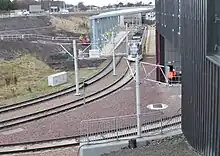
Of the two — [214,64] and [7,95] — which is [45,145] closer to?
[214,64]

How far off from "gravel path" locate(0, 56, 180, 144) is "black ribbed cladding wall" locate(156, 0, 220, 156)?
6.07 metres

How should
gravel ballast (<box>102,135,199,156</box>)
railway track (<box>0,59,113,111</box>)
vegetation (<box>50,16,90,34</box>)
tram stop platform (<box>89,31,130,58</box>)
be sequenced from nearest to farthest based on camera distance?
gravel ballast (<box>102,135,199,156</box>) < railway track (<box>0,59,113,111</box>) < tram stop platform (<box>89,31,130,58</box>) < vegetation (<box>50,16,90,34</box>)

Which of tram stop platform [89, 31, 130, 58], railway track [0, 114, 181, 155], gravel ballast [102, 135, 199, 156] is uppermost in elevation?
tram stop platform [89, 31, 130, 58]

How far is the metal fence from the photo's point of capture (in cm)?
1267

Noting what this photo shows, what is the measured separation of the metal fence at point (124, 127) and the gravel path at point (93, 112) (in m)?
0.72

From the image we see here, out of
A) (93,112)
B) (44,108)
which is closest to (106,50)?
(44,108)

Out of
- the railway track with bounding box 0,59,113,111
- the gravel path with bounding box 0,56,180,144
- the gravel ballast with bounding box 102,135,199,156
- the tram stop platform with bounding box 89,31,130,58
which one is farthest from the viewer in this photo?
the tram stop platform with bounding box 89,31,130,58

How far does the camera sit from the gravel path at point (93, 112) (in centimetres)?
1512

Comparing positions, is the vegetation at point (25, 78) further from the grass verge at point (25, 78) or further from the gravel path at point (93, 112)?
the gravel path at point (93, 112)

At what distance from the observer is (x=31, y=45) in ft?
141

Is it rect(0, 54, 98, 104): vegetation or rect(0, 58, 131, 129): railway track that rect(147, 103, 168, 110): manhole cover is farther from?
rect(0, 54, 98, 104): vegetation

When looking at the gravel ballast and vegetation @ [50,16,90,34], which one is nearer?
the gravel ballast

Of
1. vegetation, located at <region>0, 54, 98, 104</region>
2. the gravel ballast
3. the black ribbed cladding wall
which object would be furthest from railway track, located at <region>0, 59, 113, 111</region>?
the black ribbed cladding wall

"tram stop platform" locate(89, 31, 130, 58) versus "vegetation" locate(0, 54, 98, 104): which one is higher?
"tram stop platform" locate(89, 31, 130, 58)
